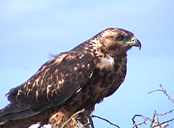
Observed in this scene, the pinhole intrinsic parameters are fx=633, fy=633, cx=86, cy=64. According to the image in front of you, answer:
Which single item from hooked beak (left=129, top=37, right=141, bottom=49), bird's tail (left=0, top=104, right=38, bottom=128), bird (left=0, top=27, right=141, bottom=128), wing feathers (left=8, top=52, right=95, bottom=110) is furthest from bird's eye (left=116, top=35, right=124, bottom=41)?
bird's tail (left=0, top=104, right=38, bottom=128)

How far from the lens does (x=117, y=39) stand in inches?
336

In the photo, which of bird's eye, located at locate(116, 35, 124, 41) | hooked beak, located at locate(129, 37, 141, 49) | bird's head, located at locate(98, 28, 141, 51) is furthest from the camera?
bird's eye, located at locate(116, 35, 124, 41)

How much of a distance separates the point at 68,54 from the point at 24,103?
0.91m

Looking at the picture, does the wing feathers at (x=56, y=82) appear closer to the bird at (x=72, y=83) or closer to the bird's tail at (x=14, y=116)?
the bird at (x=72, y=83)

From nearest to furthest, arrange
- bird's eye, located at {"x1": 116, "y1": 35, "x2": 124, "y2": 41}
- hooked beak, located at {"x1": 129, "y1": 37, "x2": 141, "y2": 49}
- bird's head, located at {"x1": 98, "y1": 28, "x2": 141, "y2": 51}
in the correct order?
hooked beak, located at {"x1": 129, "y1": 37, "x2": 141, "y2": 49} < bird's head, located at {"x1": 98, "y1": 28, "x2": 141, "y2": 51} < bird's eye, located at {"x1": 116, "y1": 35, "x2": 124, "y2": 41}

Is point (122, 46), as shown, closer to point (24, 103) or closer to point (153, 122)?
point (24, 103)

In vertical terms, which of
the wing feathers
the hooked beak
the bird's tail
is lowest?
the bird's tail

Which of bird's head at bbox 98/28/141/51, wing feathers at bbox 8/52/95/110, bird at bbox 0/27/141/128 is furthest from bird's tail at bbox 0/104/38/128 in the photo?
bird's head at bbox 98/28/141/51

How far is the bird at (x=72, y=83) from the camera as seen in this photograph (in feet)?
26.9

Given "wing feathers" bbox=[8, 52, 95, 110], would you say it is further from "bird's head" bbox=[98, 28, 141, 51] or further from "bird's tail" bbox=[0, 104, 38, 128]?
"bird's head" bbox=[98, 28, 141, 51]

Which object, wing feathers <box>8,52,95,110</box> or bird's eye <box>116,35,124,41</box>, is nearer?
wing feathers <box>8,52,95,110</box>

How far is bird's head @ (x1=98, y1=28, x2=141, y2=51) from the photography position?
27.5 ft

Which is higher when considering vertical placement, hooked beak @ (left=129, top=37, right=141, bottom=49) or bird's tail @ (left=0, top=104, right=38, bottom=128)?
hooked beak @ (left=129, top=37, right=141, bottom=49)

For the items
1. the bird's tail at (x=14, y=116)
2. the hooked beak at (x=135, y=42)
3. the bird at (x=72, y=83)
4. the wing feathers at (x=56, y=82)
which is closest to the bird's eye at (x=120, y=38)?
the bird at (x=72, y=83)
